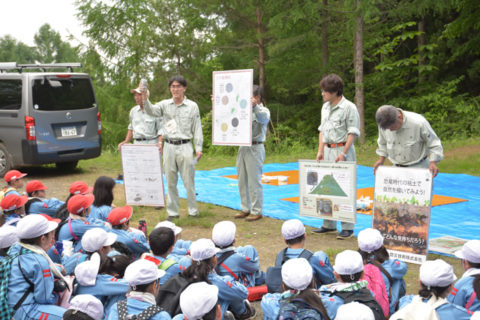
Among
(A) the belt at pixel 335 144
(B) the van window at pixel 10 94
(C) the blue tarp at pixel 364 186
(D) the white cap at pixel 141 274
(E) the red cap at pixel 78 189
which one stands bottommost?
(C) the blue tarp at pixel 364 186

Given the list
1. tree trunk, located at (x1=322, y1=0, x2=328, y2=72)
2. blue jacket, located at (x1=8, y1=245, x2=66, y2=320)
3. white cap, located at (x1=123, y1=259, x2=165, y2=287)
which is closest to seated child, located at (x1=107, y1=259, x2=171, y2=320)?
white cap, located at (x1=123, y1=259, x2=165, y2=287)

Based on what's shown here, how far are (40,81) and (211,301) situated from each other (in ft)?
31.2

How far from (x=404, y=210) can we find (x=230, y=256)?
2.32m

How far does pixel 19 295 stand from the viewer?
3.56 metres

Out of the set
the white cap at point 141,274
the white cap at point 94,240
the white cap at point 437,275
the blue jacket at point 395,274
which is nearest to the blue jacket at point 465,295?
the white cap at point 437,275

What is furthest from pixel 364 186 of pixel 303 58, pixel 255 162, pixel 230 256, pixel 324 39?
pixel 303 58

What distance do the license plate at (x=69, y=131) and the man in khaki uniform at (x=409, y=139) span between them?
7.58m

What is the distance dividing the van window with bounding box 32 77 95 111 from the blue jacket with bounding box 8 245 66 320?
8.15m

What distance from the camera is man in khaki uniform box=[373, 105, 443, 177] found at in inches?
226

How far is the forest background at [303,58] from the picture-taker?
717 inches

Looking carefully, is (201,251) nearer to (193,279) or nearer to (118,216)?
(193,279)

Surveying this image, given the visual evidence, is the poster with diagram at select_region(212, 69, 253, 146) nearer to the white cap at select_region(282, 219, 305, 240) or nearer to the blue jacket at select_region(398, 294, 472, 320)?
the white cap at select_region(282, 219, 305, 240)

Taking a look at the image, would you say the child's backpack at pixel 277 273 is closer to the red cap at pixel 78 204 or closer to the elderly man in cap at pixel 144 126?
the red cap at pixel 78 204

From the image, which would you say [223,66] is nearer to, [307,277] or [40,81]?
[40,81]
